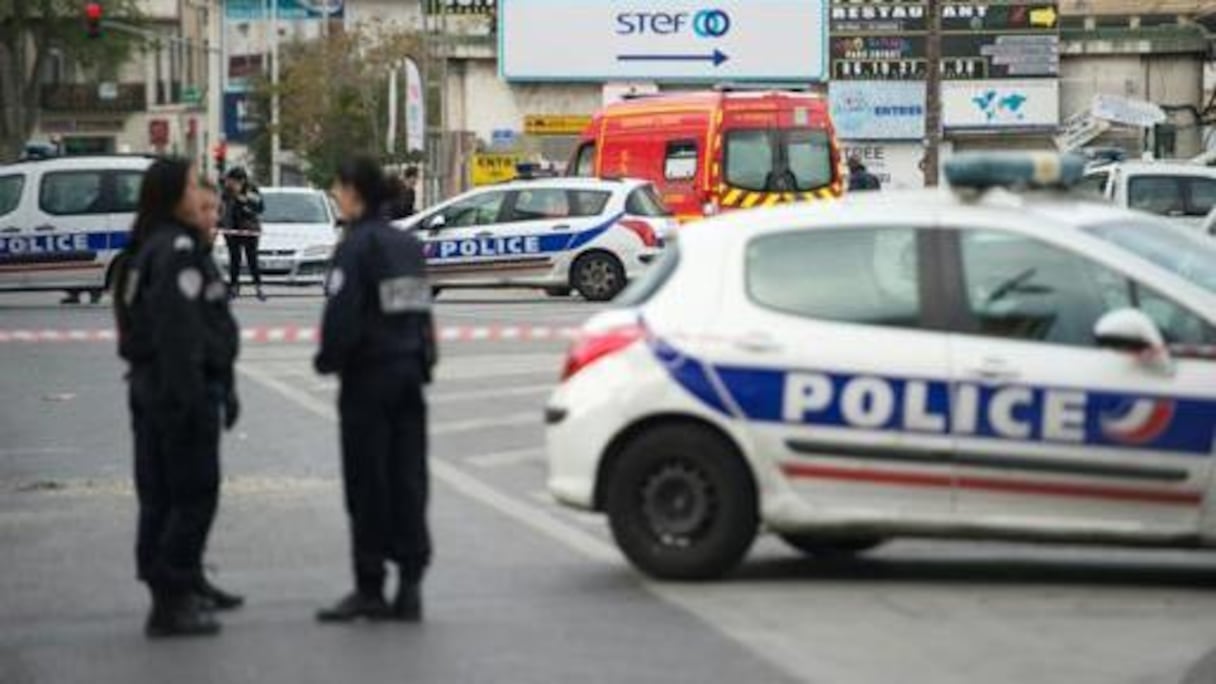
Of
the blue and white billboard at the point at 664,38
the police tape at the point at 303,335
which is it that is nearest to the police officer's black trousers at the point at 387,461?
the police tape at the point at 303,335

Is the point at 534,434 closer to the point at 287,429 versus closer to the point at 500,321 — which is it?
the point at 287,429

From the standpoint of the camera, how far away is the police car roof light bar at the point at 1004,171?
10023 millimetres

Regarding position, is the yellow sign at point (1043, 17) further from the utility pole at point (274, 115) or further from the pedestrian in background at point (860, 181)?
the utility pole at point (274, 115)

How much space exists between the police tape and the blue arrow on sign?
27281 millimetres

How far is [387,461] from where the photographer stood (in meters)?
9.16

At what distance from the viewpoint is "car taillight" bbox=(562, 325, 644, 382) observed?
33.1 ft

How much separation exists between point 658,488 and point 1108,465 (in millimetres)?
1788

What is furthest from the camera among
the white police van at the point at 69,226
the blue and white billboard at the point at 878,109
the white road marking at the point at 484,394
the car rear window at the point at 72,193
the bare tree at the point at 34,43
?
the bare tree at the point at 34,43

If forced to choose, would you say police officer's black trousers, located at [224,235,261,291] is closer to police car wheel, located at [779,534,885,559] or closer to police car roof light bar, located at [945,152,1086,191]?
police car wheel, located at [779,534,885,559]

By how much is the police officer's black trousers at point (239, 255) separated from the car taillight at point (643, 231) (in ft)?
14.8

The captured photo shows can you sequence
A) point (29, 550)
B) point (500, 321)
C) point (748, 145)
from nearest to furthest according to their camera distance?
point (29, 550)
point (500, 321)
point (748, 145)

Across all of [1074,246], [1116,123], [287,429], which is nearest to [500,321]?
[287,429]

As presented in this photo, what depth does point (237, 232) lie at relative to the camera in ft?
100

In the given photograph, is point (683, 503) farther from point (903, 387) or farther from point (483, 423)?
point (483, 423)
